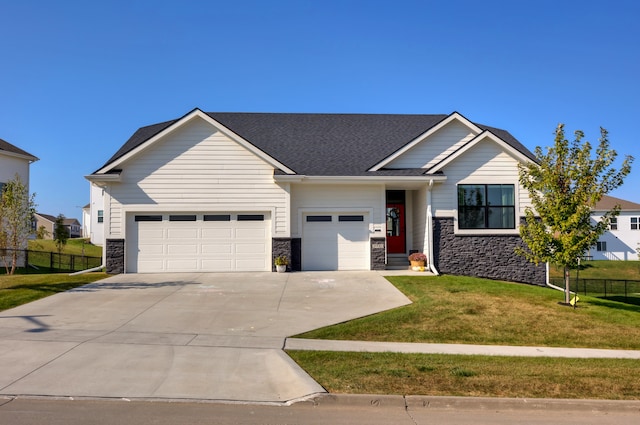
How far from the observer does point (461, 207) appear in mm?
19625

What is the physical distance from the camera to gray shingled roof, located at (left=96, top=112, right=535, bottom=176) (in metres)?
20.2

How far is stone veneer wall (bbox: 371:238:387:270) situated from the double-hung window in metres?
3.45

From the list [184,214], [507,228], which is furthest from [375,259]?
[184,214]

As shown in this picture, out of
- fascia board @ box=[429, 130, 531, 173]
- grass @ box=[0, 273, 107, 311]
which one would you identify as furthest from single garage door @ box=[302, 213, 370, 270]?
grass @ box=[0, 273, 107, 311]

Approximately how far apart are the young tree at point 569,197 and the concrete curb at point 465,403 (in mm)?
7759

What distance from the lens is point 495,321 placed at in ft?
39.5

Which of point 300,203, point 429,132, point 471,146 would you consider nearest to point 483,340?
point 300,203

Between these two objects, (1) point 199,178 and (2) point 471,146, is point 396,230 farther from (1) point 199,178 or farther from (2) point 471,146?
(1) point 199,178

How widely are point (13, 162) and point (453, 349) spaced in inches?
1080

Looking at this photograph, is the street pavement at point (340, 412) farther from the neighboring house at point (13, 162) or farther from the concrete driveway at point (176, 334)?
the neighboring house at point (13, 162)

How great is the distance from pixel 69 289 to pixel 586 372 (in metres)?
13.9

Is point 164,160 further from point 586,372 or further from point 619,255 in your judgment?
point 619,255

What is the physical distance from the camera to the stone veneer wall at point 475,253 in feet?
63.7

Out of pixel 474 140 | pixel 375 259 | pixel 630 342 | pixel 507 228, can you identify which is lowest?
pixel 630 342
